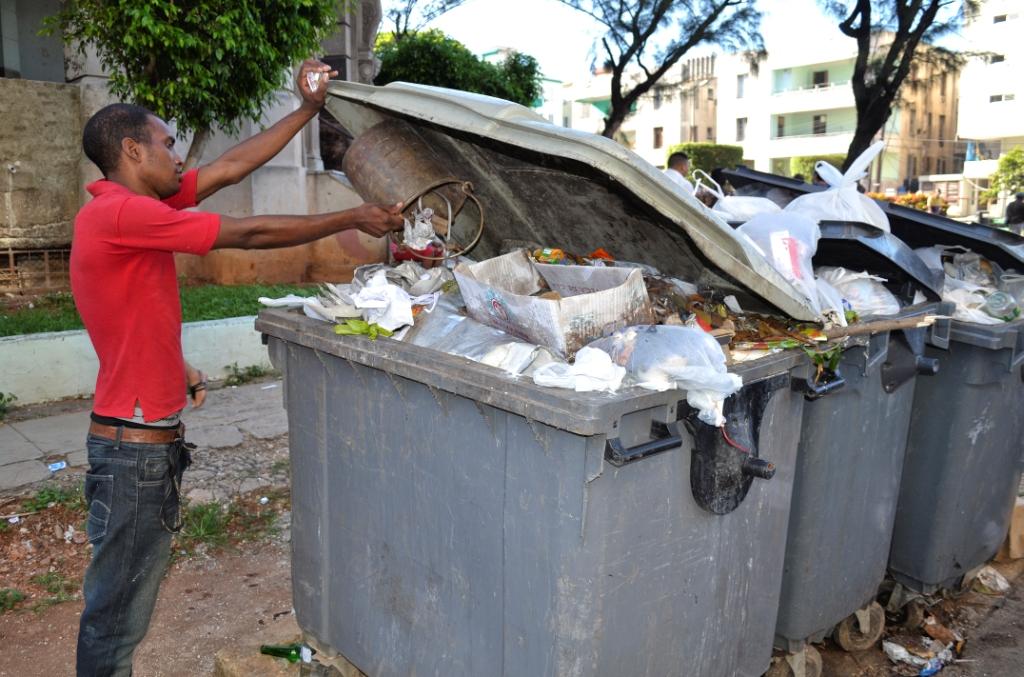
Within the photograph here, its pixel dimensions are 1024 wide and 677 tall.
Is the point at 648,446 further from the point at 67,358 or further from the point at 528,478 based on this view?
the point at 67,358

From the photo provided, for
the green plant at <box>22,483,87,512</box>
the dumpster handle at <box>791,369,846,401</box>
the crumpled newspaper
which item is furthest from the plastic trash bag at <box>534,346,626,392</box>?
the green plant at <box>22,483,87,512</box>

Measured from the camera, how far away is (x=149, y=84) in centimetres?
550

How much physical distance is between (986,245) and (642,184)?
2038mm

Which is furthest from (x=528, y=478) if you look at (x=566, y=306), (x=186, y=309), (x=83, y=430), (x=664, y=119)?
(x=664, y=119)

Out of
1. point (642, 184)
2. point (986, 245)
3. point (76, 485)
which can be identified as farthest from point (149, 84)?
point (986, 245)

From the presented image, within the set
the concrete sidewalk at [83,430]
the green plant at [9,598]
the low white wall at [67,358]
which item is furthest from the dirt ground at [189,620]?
the low white wall at [67,358]

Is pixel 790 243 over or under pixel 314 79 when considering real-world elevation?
under

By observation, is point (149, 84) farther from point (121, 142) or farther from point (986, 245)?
A: point (986, 245)

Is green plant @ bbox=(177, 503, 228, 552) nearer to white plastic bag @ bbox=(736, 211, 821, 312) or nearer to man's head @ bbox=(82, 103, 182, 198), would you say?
man's head @ bbox=(82, 103, 182, 198)

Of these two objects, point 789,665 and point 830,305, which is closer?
point 830,305

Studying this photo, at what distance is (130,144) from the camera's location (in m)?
2.24

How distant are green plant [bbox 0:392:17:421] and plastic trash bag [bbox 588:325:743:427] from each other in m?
4.90

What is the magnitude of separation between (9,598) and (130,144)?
218 centimetres

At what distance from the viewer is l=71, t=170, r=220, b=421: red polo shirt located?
2113 mm
